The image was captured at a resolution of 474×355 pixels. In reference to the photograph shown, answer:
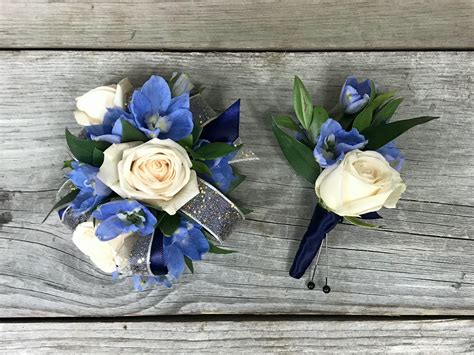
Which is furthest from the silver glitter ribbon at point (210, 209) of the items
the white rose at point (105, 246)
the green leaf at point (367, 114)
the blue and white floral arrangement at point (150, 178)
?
the green leaf at point (367, 114)

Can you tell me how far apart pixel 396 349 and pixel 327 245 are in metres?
0.23

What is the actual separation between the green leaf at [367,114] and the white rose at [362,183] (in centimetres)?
8

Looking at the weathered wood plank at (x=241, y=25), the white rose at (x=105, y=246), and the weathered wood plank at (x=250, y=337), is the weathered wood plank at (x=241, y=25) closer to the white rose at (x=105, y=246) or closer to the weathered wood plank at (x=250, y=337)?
the white rose at (x=105, y=246)

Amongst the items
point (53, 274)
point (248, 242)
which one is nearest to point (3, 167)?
point (53, 274)

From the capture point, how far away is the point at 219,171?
805 mm

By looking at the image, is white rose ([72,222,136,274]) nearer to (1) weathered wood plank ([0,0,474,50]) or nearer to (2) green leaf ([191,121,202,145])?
(2) green leaf ([191,121,202,145])

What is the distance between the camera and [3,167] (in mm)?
945

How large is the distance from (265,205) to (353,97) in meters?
0.25

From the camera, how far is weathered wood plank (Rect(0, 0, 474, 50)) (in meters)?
0.95

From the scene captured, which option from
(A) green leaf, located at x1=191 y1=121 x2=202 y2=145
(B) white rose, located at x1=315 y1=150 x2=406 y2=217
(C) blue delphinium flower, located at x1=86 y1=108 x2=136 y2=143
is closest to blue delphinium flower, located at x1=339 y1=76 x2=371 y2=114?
(B) white rose, located at x1=315 y1=150 x2=406 y2=217

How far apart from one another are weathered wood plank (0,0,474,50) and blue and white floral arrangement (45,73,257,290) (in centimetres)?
16

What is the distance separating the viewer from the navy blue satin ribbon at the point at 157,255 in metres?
0.77

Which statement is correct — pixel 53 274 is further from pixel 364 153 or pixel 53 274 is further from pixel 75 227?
pixel 364 153

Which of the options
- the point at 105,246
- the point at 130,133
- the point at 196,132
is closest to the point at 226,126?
the point at 196,132
